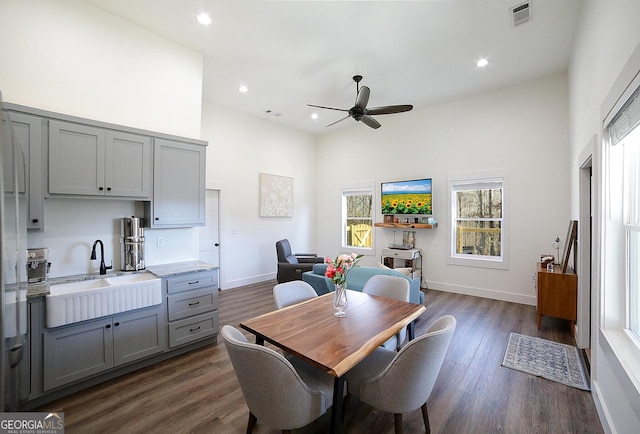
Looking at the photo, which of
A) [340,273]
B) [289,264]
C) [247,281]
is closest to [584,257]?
[340,273]

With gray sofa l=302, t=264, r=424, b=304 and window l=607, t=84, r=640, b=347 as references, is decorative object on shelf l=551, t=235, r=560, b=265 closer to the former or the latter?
gray sofa l=302, t=264, r=424, b=304

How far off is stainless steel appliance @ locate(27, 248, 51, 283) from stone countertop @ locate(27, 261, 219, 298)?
68 millimetres

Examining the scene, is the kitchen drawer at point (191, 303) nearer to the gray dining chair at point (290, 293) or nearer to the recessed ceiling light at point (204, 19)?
the gray dining chair at point (290, 293)

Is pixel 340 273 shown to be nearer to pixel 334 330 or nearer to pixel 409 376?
pixel 334 330

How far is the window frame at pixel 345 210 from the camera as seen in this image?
20.6 feet

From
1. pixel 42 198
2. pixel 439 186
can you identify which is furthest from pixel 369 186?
pixel 42 198

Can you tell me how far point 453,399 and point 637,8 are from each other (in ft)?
8.88

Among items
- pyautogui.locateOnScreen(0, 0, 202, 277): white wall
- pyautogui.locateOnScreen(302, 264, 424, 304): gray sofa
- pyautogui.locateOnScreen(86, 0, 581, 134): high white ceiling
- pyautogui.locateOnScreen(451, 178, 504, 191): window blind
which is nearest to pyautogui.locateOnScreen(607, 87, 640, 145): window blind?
pyautogui.locateOnScreen(86, 0, 581, 134): high white ceiling

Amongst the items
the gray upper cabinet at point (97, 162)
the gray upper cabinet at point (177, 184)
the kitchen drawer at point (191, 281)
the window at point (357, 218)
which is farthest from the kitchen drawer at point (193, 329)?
the window at point (357, 218)

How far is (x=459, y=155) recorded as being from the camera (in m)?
5.03

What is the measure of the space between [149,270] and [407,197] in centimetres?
456

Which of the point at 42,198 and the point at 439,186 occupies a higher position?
the point at 439,186

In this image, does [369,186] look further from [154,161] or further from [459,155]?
[154,161]

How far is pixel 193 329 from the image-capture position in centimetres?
294
